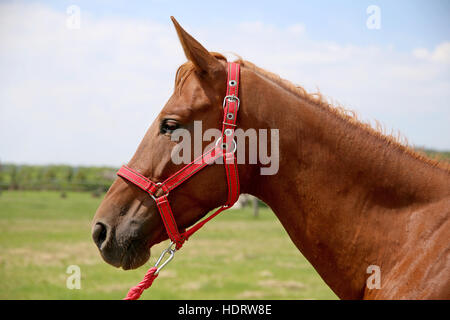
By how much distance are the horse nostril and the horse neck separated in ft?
3.33

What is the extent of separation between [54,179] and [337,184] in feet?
155

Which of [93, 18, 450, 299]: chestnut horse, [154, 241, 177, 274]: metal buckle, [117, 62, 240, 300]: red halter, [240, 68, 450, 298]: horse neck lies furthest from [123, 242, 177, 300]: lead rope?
[240, 68, 450, 298]: horse neck

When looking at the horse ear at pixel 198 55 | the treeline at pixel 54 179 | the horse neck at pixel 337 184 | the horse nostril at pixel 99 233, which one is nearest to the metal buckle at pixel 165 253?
the horse nostril at pixel 99 233

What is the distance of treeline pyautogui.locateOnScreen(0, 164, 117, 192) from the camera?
41219mm

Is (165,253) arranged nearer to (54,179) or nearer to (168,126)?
(168,126)

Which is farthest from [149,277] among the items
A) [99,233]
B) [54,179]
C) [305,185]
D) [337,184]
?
[54,179]

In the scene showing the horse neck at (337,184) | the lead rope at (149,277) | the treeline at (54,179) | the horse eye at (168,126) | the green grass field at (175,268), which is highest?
the horse eye at (168,126)

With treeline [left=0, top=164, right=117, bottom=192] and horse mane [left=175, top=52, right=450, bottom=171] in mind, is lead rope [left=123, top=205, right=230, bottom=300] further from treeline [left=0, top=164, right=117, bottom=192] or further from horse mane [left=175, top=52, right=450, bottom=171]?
treeline [left=0, top=164, right=117, bottom=192]

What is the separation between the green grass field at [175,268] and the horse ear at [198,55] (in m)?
1.47

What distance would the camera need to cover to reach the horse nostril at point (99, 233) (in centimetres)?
281

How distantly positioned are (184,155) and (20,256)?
40.6 ft

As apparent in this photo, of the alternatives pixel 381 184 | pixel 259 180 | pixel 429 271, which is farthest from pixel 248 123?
pixel 429 271

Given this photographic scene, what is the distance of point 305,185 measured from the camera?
110 inches

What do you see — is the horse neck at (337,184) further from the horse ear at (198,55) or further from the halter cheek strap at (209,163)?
the horse ear at (198,55)
